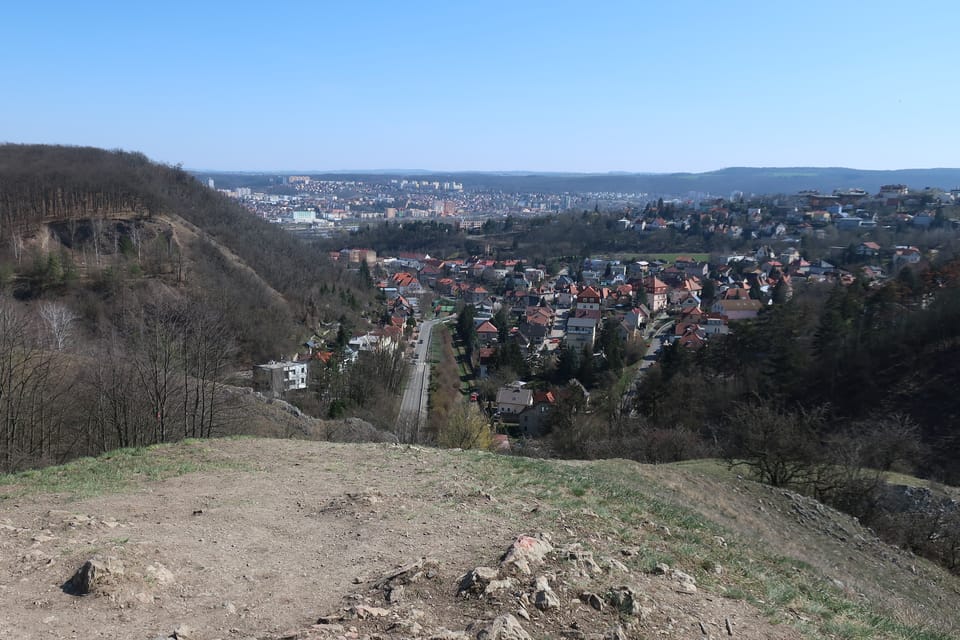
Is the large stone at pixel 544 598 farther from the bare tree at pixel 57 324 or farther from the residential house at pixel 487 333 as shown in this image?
the residential house at pixel 487 333

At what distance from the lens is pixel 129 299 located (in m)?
35.6

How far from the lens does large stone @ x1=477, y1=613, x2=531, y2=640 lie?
4992mm

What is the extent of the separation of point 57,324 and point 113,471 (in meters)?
20.1

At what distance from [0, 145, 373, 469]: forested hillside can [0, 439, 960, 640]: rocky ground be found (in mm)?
6403

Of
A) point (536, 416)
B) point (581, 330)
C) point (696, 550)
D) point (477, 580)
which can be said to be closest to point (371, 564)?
point (477, 580)

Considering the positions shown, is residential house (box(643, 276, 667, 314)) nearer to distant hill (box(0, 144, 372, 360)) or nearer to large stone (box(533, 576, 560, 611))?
distant hill (box(0, 144, 372, 360))

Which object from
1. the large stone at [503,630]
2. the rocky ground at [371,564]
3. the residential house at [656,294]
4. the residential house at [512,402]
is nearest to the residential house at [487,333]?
the residential house at [512,402]

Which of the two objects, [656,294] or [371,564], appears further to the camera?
[656,294]

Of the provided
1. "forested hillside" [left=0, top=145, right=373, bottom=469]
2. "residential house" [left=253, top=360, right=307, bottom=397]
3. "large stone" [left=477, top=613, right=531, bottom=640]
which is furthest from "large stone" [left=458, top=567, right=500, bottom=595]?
"residential house" [left=253, top=360, right=307, bottom=397]

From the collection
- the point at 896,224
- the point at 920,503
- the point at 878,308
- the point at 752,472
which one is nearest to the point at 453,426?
the point at 752,472

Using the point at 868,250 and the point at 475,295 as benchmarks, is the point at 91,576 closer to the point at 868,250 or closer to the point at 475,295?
the point at 475,295

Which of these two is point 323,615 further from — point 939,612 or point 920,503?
point 920,503

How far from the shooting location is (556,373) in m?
40.2

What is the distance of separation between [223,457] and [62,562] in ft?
17.7
